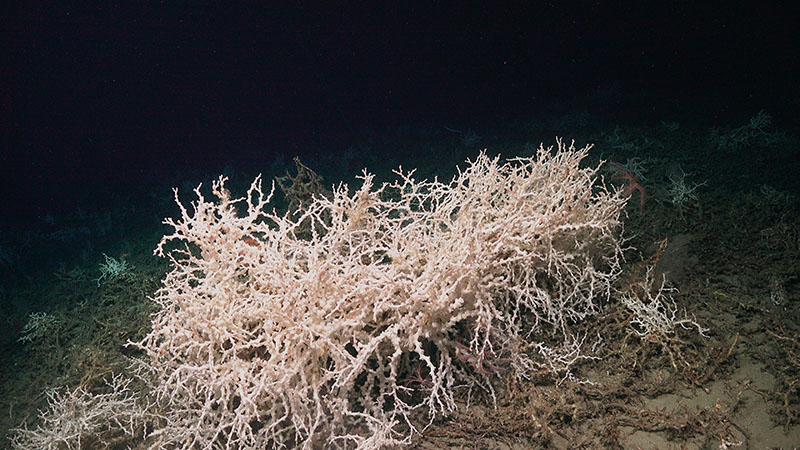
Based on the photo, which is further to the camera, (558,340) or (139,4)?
(139,4)

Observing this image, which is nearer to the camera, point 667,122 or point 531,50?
point 667,122

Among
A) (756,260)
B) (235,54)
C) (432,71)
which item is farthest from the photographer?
(235,54)

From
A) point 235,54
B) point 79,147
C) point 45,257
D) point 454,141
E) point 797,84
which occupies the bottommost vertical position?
point 45,257

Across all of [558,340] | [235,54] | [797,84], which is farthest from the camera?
[235,54]

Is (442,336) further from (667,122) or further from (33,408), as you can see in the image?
(667,122)

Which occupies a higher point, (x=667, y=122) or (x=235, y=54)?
(x=235, y=54)

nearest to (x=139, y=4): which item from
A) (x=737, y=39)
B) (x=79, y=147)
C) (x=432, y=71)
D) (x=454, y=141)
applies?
(x=79, y=147)

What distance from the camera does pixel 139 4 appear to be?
22562mm

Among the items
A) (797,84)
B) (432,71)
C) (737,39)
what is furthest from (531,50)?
(797,84)

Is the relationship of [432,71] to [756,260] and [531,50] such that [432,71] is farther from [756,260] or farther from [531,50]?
[756,260]

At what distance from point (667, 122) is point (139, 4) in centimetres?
2762

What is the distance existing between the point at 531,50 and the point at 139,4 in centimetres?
2323

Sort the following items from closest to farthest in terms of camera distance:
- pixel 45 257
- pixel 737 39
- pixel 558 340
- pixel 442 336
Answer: pixel 442 336
pixel 558 340
pixel 45 257
pixel 737 39

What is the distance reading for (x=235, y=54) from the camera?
27.2m
